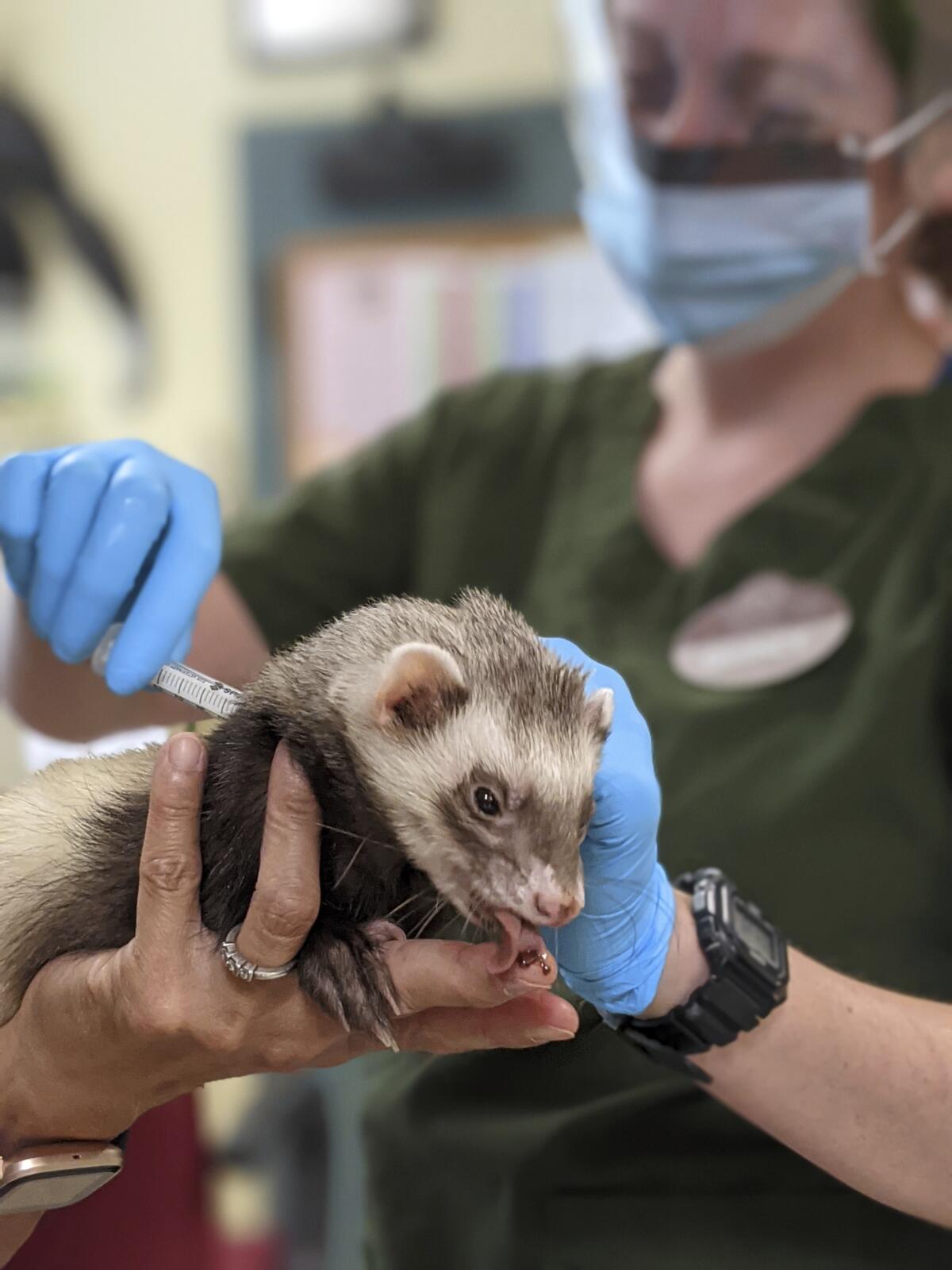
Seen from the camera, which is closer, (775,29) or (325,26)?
(775,29)

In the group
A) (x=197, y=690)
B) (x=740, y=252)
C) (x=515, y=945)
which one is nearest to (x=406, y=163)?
(x=740, y=252)

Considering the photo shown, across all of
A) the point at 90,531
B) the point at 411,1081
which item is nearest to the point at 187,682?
the point at 90,531

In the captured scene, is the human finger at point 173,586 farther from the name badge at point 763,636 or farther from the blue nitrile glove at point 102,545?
the name badge at point 763,636

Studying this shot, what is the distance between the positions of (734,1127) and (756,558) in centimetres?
47

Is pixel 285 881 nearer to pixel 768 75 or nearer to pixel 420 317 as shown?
pixel 768 75

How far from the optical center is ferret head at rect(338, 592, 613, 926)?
68 cm

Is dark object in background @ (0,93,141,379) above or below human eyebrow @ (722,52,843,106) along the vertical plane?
below

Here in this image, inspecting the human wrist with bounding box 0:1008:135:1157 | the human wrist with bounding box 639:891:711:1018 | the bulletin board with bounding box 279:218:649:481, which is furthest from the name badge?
the bulletin board with bounding box 279:218:649:481

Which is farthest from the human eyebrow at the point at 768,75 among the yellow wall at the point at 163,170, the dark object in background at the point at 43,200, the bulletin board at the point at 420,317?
A: the dark object in background at the point at 43,200

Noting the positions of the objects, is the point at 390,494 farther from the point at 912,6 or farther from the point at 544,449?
the point at 912,6

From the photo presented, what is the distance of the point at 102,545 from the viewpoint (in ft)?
2.79

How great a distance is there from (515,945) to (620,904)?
0.29 ft

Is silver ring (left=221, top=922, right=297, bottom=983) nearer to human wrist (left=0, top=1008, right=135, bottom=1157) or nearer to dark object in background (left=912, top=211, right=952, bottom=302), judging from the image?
human wrist (left=0, top=1008, right=135, bottom=1157)

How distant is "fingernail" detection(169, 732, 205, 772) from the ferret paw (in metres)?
0.12
